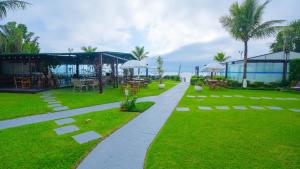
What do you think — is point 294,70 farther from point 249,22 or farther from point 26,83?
point 26,83

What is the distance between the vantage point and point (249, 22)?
616 inches

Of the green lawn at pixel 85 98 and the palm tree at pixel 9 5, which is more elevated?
the palm tree at pixel 9 5

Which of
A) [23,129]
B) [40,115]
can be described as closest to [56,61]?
[40,115]

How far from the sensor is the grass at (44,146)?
3068mm

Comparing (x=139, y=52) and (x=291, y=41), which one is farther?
(x=291, y=41)

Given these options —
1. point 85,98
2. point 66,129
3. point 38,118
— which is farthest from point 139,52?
point 66,129

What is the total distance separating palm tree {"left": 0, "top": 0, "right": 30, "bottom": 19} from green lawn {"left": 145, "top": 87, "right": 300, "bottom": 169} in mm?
11143

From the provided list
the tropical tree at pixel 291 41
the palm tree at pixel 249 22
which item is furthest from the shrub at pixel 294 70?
the tropical tree at pixel 291 41

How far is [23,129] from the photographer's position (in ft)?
15.7

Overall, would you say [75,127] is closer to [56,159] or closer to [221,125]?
[56,159]

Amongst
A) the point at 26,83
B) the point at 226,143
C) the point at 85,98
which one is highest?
the point at 26,83

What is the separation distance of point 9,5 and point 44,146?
1073 cm

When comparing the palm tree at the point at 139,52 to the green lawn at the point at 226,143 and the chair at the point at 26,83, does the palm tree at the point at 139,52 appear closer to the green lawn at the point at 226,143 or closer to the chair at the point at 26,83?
the chair at the point at 26,83

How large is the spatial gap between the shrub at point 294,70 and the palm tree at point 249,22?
3.23 meters
